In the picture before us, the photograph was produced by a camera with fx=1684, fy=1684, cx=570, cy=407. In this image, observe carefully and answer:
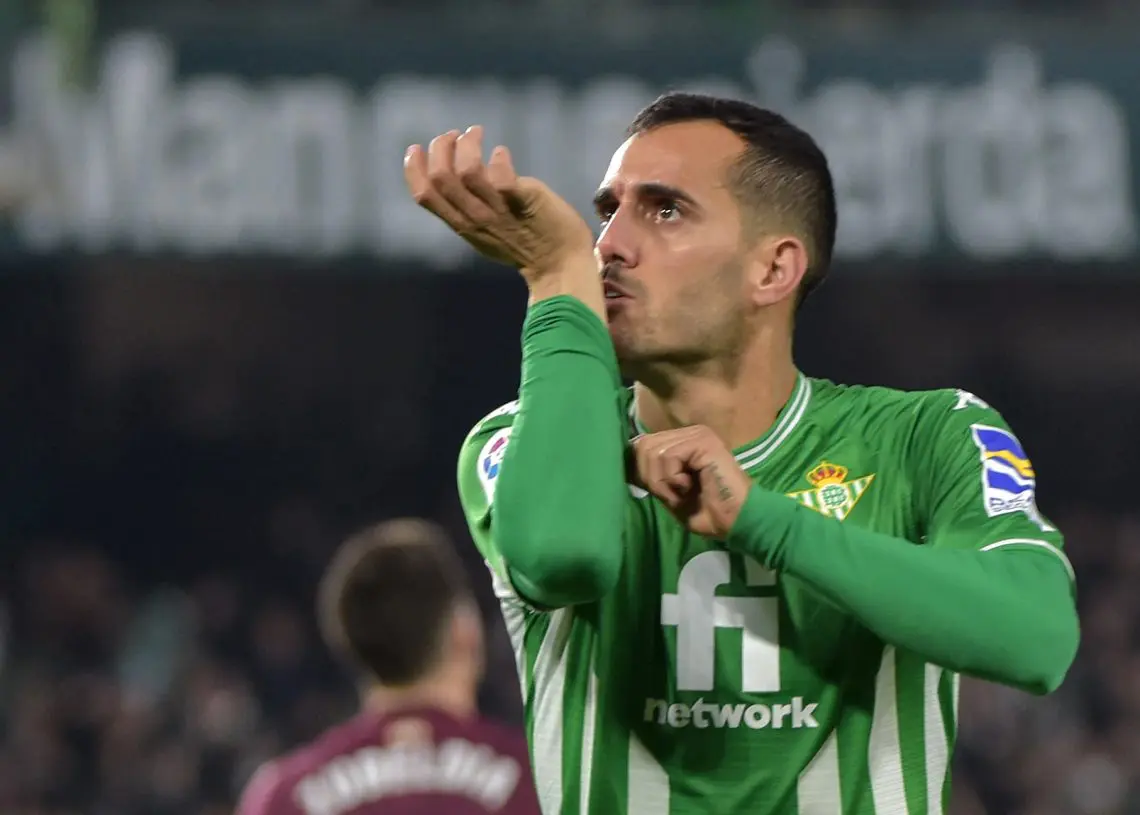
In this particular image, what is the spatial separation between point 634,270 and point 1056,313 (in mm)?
11138

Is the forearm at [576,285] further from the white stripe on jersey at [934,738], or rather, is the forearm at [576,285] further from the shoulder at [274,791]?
the shoulder at [274,791]

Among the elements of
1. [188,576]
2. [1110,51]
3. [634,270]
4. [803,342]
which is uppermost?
[1110,51]

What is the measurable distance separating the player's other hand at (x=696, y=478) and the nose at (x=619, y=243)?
0.33 meters

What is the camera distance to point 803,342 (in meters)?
12.1

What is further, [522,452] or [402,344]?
[402,344]

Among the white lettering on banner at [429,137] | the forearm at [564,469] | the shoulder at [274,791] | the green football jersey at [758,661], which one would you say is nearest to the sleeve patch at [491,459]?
the green football jersey at [758,661]

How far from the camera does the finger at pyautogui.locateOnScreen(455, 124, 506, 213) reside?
2.05 m

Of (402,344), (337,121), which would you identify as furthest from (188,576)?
(337,121)

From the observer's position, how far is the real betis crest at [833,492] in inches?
92.0

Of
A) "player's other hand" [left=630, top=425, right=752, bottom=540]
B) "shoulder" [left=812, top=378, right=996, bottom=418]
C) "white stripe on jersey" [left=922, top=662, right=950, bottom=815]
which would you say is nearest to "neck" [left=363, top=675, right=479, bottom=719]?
"shoulder" [left=812, top=378, right=996, bottom=418]

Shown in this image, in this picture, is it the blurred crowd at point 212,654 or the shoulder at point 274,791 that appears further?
the blurred crowd at point 212,654

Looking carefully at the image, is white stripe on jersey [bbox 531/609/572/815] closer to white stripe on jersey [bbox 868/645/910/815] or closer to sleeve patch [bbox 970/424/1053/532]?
white stripe on jersey [bbox 868/645/910/815]

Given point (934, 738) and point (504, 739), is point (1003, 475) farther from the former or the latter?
point (504, 739)

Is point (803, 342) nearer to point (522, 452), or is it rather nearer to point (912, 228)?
point (912, 228)
